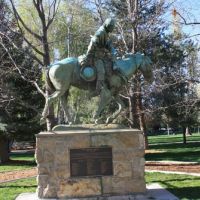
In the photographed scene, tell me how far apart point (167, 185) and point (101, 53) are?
3.95m

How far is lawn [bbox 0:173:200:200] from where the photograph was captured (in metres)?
10.7

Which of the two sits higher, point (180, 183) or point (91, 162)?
point (91, 162)

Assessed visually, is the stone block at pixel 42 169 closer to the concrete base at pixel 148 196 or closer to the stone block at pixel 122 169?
the concrete base at pixel 148 196

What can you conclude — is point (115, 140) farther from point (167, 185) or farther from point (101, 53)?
point (167, 185)

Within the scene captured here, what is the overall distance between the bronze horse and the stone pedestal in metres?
0.78

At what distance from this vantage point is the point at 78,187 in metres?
9.81

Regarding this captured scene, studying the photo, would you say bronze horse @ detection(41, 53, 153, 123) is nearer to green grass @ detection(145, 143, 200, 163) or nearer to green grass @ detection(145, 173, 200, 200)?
green grass @ detection(145, 173, 200, 200)

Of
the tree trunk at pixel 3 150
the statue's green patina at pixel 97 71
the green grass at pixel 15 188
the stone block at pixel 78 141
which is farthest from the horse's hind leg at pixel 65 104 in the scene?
the tree trunk at pixel 3 150

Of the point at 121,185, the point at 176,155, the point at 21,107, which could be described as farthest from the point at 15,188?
the point at 176,155

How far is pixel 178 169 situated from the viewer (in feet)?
53.0

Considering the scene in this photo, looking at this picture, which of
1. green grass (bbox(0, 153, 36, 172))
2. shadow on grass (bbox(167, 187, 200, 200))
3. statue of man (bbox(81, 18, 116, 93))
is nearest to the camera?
shadow on grass (bbox(167, 187, 200, 200))

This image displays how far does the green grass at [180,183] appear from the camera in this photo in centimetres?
1049

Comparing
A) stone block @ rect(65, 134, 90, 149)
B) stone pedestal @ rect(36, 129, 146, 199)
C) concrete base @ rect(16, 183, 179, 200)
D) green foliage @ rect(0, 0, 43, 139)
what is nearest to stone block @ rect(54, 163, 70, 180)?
stone pedestal @ rect(36, 129, 146, 199)

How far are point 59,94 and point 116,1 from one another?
1929 centimetres
